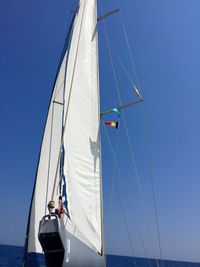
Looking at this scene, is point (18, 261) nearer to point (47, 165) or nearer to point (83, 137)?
point (47, 165)

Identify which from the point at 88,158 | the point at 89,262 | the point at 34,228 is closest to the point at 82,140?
the point at 88,158

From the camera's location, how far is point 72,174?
582 centimetres

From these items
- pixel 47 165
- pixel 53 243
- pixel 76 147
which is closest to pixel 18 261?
pixel 47 165

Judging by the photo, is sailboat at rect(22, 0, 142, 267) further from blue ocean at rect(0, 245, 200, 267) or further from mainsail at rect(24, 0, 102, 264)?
blue ocean at rect(0, 245, 200, 267)

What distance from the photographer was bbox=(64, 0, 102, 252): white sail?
19.1 feet

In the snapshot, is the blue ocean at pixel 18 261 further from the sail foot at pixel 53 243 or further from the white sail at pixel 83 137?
the sail foot at pixel 53 243

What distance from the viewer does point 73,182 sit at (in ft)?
19.0

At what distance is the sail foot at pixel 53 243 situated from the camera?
3654mm

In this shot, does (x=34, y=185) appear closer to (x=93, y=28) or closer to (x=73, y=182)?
(x=73, y=182)

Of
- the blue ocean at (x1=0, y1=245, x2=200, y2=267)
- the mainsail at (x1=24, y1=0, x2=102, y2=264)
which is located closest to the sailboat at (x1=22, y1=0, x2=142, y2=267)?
the mainsail at (x1=24, y1=0, x2=102, y2=264)

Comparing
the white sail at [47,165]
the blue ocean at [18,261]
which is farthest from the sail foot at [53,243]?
the blue ocean at [18,261]

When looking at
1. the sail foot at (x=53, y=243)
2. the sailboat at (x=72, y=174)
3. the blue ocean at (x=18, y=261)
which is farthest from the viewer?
the blue ocean at (x=18, y=261)

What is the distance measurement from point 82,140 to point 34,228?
7.17ft

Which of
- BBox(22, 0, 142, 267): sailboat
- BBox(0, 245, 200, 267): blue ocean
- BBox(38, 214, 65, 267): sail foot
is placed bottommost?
BBox(0, 245, 200, 267): blue ocean
